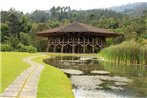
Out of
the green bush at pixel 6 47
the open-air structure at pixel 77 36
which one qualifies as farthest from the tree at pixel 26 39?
the green bush at pixel 6 47

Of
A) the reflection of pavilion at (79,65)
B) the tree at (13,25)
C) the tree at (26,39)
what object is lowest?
Result: the reflection of pavilion at (79,65)

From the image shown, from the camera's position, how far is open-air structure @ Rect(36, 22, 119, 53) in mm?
51459

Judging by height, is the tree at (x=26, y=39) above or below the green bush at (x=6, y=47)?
above

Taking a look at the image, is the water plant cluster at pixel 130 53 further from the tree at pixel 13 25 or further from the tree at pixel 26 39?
the tree at pixel 13 25

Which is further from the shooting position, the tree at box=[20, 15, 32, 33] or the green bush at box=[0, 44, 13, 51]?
the tree at box=[20, 15, 32, 33]

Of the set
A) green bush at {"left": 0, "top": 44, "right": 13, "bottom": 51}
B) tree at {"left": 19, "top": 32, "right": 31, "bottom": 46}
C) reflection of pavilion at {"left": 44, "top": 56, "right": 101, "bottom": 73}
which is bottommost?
reflection of pavilion at {"left": 44, "top": 56, "right": 101, "bottom": 73}

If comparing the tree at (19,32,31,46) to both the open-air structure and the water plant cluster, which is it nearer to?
the open-air structure

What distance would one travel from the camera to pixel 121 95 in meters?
12.2

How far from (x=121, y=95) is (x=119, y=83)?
3343 millimetres

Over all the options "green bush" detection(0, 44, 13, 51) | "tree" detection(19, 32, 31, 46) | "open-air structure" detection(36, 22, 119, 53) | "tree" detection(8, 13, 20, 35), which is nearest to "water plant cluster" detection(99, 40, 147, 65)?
"green bush" detection(0, 44, 13, 51)

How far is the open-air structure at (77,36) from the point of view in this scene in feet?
169

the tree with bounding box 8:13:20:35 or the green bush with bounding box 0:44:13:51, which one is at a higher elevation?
the tree with bounding box 8:13:20:35

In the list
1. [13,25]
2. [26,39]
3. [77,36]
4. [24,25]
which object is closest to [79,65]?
[77,36]

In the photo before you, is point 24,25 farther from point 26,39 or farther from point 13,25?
point 26,39
